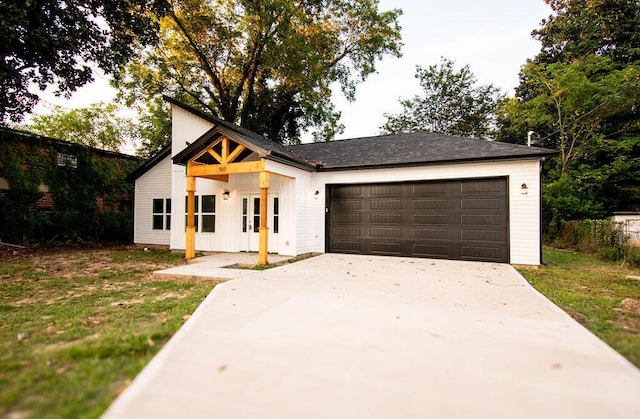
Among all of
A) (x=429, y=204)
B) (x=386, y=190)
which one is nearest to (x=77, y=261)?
(x=386, y=190)

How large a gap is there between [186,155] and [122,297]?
17.2 feet

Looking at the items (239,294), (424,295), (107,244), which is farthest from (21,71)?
(424,295)

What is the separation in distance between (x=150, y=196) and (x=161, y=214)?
0.91 meters

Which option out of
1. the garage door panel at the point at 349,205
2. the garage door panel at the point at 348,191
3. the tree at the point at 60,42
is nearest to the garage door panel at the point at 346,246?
the garage door panel at the point at 349,205

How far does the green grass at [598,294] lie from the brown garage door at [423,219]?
4.52ft

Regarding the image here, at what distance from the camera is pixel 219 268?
7230 millimetres

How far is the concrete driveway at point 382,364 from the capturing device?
186 centimetres

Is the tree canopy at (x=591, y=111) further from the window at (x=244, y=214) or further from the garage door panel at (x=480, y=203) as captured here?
the window at (x=244, y=214)

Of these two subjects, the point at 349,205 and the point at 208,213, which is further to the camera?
the point at 208,213

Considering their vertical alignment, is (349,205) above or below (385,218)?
above

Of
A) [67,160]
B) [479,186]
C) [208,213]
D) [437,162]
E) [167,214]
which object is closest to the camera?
[479,186]

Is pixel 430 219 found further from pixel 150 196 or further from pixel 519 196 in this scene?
pixel 150 196

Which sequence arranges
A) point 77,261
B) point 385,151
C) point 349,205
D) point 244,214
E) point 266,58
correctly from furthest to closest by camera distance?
1. point 266,58
2. point 385,151
3. point 244,214
4. point 349,205
5. point 77,261

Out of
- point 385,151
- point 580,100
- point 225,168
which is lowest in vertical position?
point 225,168
